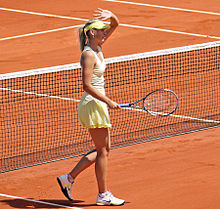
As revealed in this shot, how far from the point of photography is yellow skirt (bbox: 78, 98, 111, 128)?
709 cm

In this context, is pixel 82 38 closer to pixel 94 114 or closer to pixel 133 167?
pixel 94 114

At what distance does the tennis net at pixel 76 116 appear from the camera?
9.41m

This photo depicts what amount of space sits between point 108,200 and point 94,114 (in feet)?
3.14

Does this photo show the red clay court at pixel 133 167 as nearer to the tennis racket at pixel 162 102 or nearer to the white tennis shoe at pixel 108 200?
the white tennis shoe at pixel 108 200

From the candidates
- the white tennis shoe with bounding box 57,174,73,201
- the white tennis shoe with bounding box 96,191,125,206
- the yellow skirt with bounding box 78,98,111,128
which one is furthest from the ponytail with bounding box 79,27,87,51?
the white tennis shoe with bounding box 96,191,125,206

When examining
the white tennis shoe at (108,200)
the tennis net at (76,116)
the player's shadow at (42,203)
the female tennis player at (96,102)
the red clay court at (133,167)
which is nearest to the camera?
the female tennis player at (96,102)

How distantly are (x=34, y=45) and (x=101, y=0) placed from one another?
15.4 ft

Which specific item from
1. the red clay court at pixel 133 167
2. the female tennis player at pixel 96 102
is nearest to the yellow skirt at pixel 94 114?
the female tennis player at pixel 96 102

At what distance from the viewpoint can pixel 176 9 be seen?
60.8ft

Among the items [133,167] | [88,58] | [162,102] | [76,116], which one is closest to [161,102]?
[162,102]

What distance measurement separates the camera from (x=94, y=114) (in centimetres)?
712

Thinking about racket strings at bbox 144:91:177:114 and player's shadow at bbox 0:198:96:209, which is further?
racket strings at bbox 144:91:177:114

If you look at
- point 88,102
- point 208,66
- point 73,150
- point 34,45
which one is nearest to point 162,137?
point 73,150

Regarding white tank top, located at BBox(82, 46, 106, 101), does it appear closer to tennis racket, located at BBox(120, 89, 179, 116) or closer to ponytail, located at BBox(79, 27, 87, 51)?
ponytail, located at BBox(79, 27, 87, 51)
